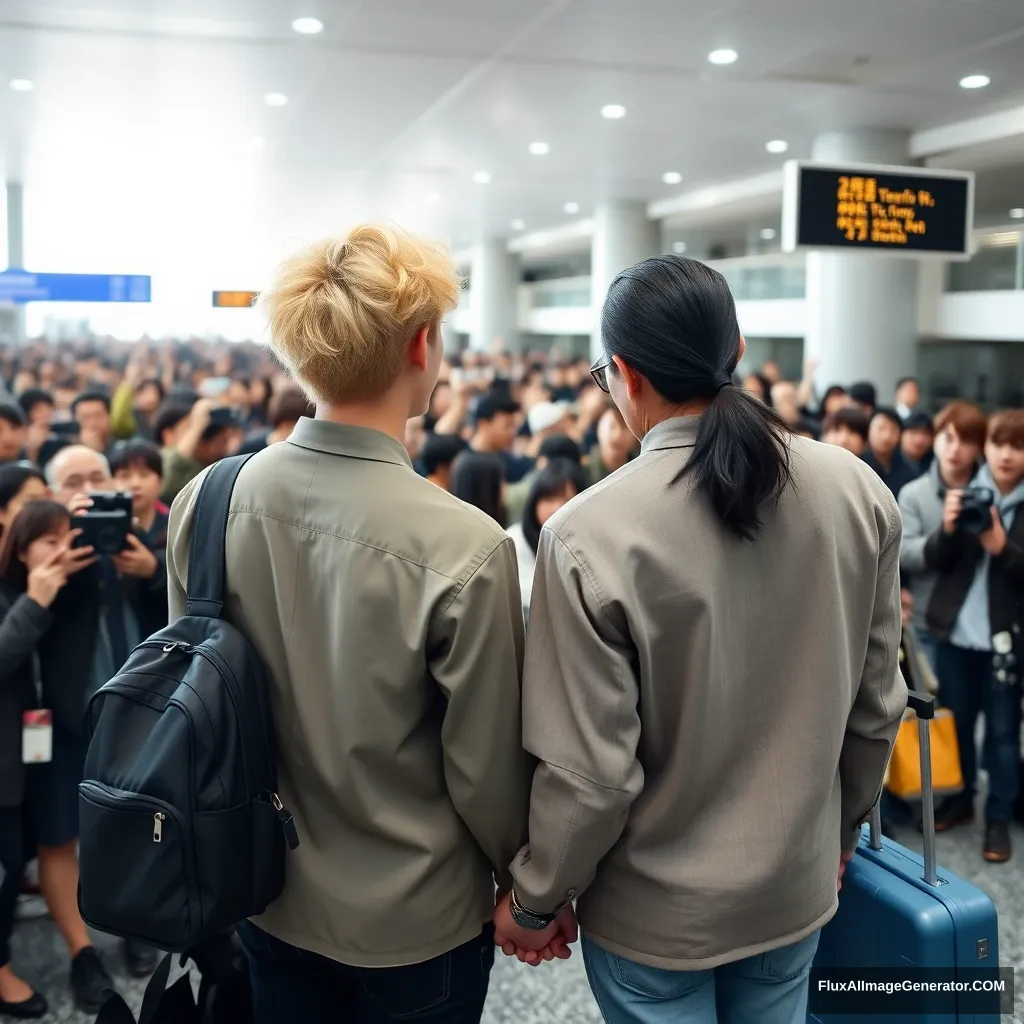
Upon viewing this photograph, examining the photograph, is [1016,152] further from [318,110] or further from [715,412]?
[715,412]

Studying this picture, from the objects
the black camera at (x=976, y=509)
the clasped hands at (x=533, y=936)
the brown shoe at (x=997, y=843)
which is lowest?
the brown shoe at (x=997, y=843)

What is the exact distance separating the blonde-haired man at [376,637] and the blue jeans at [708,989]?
0.23 metres

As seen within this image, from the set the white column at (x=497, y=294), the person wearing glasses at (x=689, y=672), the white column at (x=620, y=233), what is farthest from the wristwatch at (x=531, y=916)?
the white column at (x=497, y=294)

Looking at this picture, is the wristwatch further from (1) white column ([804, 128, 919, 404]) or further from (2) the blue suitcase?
(1) white column ([804, 128, 919, 404])

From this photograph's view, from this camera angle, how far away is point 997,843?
12.8 ft

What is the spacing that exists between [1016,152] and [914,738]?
9.09 m

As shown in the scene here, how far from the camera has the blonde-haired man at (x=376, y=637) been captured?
1453 millimetres

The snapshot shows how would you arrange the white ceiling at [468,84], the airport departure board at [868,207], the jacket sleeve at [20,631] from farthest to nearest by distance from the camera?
the airport departure board at [868,207] < the white ceiling at [468,84] < the jacket sleeve at [20,631]

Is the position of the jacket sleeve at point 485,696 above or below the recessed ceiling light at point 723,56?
below

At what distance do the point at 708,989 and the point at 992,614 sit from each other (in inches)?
107

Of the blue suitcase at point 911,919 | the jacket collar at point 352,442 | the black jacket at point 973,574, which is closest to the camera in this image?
the jacket collar at point 352,442

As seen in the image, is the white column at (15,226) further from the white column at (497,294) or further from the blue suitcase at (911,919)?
the blue suitcase at (911,919)

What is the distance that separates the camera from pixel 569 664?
145 cm

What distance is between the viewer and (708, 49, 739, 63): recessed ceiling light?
25.6 ft
